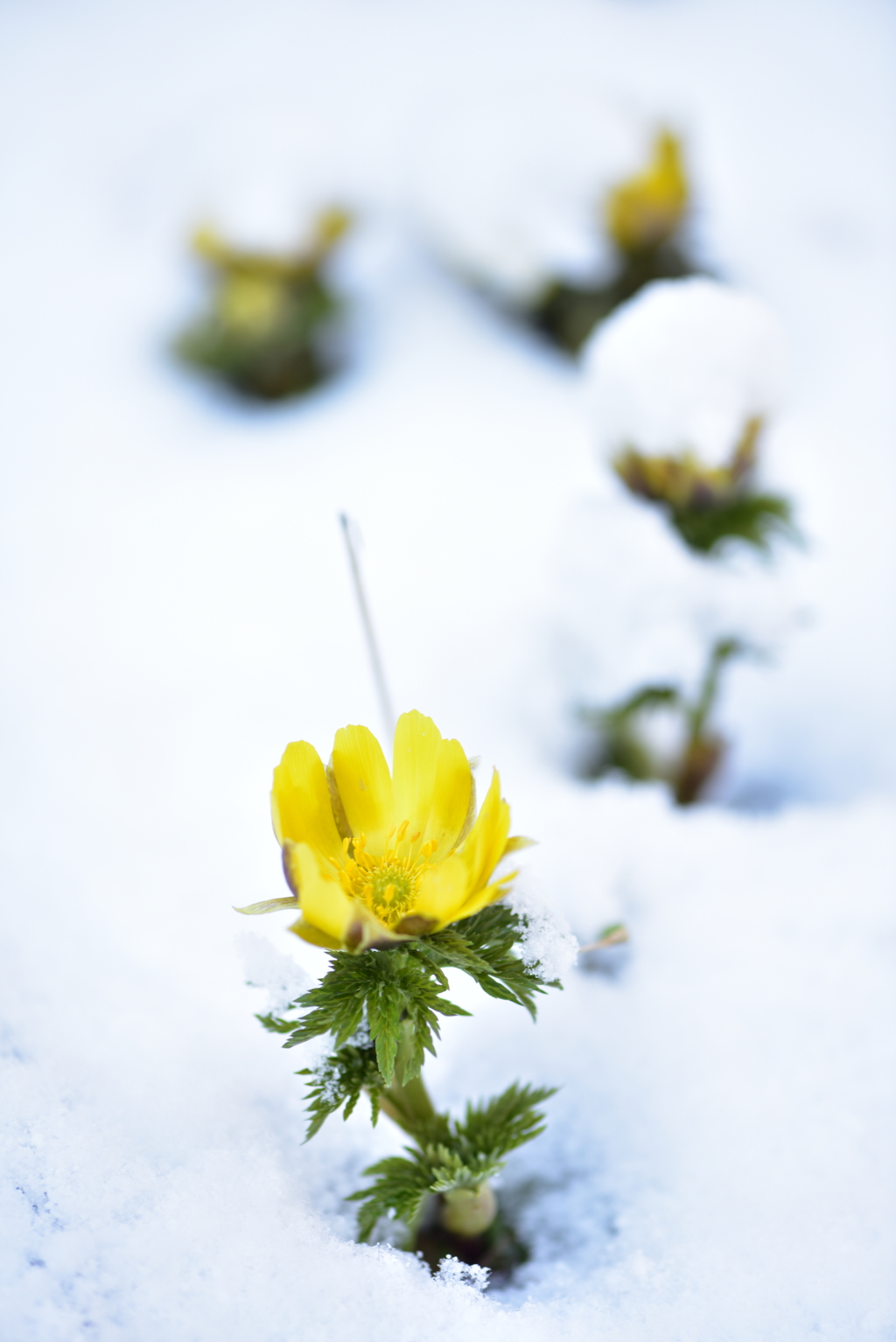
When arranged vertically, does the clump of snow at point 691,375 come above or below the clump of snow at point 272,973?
above

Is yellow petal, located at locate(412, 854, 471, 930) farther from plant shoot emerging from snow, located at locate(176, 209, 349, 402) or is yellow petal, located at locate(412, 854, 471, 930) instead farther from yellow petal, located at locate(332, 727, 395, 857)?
plant shoot emerging from snow, located at locate(176, 209, 349, 402)

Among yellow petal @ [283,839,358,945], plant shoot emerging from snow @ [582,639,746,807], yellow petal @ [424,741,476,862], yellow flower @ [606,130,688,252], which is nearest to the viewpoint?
yellow petal @ [283,839,358,945]

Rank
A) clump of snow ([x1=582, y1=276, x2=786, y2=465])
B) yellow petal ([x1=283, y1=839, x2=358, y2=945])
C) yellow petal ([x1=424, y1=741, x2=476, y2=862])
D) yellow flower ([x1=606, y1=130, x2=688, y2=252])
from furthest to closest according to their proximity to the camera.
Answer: yellow flower ([x1=606, y1=130, x2=688, y2=252]), clump of snow ([x1=582, y1=276, x2=786, y2=465]), yellow petal ([x1=424, y1=741, x2=476, y2=862]), yellow petal ([x1=283, y1=839, x2=358, y2=945])

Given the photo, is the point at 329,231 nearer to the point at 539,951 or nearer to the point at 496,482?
the point at 496,482

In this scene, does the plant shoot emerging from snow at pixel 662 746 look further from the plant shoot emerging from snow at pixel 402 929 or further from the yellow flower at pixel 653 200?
the yellow flower at pixel 653 200

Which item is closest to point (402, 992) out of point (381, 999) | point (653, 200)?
point (381, 999)

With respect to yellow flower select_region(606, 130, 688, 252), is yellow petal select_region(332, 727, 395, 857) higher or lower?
lower

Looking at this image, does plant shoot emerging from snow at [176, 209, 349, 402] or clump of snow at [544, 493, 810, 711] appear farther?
plant shoot emerging from snow at [176, 209, 349, 402]

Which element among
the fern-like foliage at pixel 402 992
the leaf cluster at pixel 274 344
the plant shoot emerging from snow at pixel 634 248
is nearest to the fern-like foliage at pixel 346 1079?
the fern-like foliage at pixel 402 992

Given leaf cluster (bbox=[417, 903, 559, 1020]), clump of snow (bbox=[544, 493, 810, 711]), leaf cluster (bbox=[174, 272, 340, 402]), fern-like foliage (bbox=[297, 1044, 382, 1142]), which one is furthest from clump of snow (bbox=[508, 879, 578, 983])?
leaf cluster (bbox=[174, 272, 340, 402])
